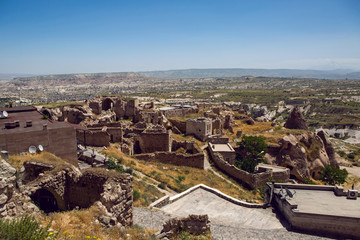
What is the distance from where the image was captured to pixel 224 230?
10703 mm

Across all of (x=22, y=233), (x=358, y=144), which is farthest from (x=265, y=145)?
(x=358, y=144)

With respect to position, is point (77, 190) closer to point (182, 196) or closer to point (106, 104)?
point (182, 196)

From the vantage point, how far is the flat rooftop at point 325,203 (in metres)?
12.4

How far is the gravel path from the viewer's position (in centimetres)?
996

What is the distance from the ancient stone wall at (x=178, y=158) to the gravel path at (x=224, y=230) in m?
10.0

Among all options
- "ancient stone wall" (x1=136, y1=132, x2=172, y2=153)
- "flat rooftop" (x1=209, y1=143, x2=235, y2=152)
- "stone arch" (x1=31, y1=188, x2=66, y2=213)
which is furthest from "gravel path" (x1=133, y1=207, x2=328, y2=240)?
"flat rooftop" (x1=209, y1=143, x2=235, y2=152)

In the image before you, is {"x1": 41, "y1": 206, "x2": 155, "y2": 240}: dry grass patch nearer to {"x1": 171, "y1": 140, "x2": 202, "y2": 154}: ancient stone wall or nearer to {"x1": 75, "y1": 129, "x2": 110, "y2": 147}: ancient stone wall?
{"x1": 75, "y1": 129, "x2": 110, "y2": 147}: ancient stone wall

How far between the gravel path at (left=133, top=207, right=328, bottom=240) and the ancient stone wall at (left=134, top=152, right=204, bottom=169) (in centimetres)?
1003

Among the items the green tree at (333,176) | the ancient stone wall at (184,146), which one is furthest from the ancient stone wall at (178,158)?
the green tree at (333,176)

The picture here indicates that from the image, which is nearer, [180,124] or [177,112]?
[180,124]

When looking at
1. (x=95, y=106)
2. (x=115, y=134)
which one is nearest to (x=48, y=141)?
(x=115, y=134)

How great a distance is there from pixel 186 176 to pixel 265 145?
11506 millimetres

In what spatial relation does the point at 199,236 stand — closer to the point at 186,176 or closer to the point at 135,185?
the point at 135,185

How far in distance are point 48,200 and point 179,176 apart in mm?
10896
